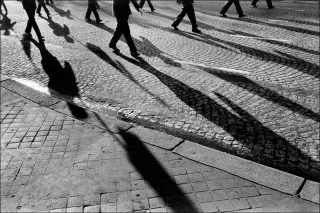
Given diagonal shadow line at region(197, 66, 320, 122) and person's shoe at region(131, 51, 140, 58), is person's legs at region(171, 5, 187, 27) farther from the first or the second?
diagonal shadow line at region(197, 66, 320, 122)

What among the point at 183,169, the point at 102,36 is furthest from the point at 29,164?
the point at 102,36

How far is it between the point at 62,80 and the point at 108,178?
3.81 meters

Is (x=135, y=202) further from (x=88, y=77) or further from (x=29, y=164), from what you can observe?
(x=88, y=77)

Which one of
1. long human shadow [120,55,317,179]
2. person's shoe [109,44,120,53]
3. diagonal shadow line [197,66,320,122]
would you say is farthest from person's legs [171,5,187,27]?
long human shadow [120,55,317,179]

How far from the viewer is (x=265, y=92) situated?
231 inches

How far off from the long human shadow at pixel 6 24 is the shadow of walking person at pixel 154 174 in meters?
9.70

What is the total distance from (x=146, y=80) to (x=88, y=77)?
1.36m

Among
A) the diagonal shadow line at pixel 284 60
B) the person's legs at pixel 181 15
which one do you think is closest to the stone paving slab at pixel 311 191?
the diagonal shadow line at pixel 284 60

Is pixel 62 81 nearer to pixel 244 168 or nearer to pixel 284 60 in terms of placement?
pixel 244 168

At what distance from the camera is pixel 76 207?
317 cm

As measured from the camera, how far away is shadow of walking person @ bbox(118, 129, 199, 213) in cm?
320

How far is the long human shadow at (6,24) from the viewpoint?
40.1ft

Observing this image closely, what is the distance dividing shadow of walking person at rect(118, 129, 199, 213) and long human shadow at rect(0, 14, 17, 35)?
9698 millimetres

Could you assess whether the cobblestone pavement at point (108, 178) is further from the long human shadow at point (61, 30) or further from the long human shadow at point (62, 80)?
the long human shadow at point (61, 30)
